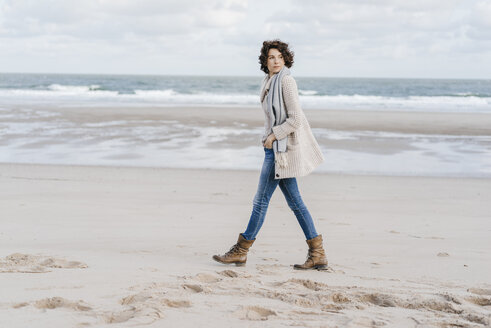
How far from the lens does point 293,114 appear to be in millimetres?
4023

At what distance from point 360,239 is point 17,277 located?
10.1 feet


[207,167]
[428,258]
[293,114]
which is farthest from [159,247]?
[207,167]

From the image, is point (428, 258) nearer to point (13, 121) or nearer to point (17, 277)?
point (17, 277)

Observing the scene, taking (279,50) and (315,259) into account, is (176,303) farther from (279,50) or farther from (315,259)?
(279,50)

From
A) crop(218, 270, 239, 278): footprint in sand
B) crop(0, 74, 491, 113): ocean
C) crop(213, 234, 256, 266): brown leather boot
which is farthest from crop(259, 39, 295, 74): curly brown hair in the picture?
crop(0, 74, 491, 113): ocean

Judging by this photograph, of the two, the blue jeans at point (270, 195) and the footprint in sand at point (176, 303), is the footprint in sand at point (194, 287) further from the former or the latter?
the blue jeans at point (270, 195)

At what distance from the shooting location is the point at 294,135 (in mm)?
4098

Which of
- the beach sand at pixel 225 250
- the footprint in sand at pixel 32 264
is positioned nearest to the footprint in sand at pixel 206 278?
the beach sand at pixel 225 250

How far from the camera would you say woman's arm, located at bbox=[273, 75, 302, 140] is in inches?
158

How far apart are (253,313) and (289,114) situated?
1595 mm

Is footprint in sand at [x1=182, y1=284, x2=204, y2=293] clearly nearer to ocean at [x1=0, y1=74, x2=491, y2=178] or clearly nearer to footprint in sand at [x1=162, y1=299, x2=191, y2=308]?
footprint in sand at [x1=162, y1=299, x2=191, y2=308]

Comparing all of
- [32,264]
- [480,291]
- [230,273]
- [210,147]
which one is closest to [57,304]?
[32,264]

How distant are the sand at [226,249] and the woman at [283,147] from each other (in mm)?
229

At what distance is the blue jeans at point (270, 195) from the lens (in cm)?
417
